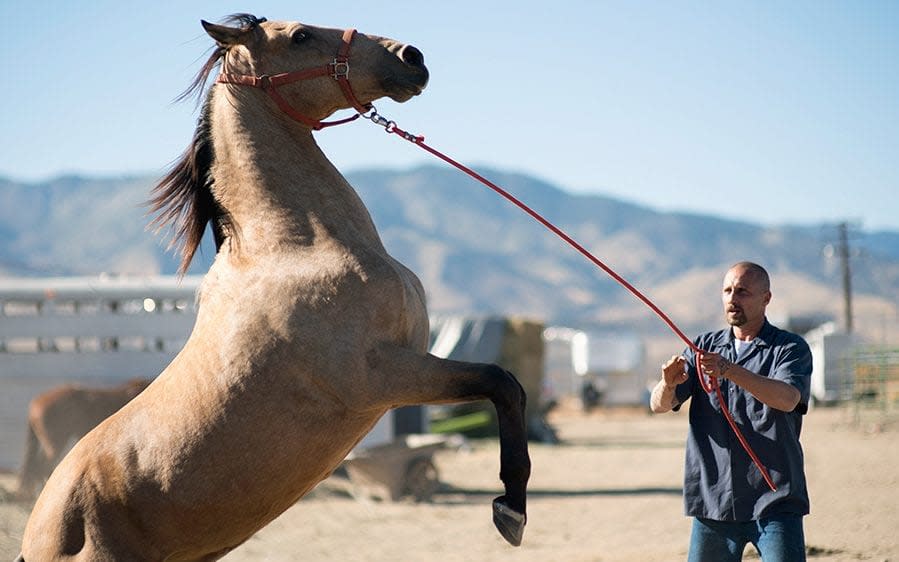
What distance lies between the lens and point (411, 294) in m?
4.71

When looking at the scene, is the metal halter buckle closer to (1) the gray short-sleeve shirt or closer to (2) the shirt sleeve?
(1) the gray short-sleeve shirt

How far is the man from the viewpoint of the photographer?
466cm

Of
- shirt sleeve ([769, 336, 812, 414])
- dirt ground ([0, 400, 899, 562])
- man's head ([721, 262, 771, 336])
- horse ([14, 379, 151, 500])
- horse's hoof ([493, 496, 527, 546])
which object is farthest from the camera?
horse ([14, 379, 151, 500])

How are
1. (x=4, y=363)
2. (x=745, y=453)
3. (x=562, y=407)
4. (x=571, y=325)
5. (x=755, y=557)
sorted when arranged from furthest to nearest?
(x=571, y=325)
(x=562, y=407)
(x=4, y=363)
(x=755, y=557)
(x=745, y=453)

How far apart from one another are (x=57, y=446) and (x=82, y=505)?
862cm

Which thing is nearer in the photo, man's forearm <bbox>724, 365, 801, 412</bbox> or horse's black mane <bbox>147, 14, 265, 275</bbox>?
man's forearm <bbox>724, 365, 801, 412</bbox>

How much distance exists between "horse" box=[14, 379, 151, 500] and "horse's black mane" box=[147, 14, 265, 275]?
7931 mm

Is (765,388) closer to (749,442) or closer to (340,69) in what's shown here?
(749,442)

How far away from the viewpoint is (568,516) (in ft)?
43.0

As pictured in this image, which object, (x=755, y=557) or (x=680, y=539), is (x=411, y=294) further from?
(x=680, y=539)

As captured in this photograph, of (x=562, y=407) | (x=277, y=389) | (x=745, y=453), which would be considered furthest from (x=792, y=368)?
(x=562, y=407)

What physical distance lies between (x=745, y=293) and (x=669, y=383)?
0.53 metres

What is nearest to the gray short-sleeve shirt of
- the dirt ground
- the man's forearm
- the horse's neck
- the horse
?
the man's forearm

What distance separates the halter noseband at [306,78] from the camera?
5.01m
